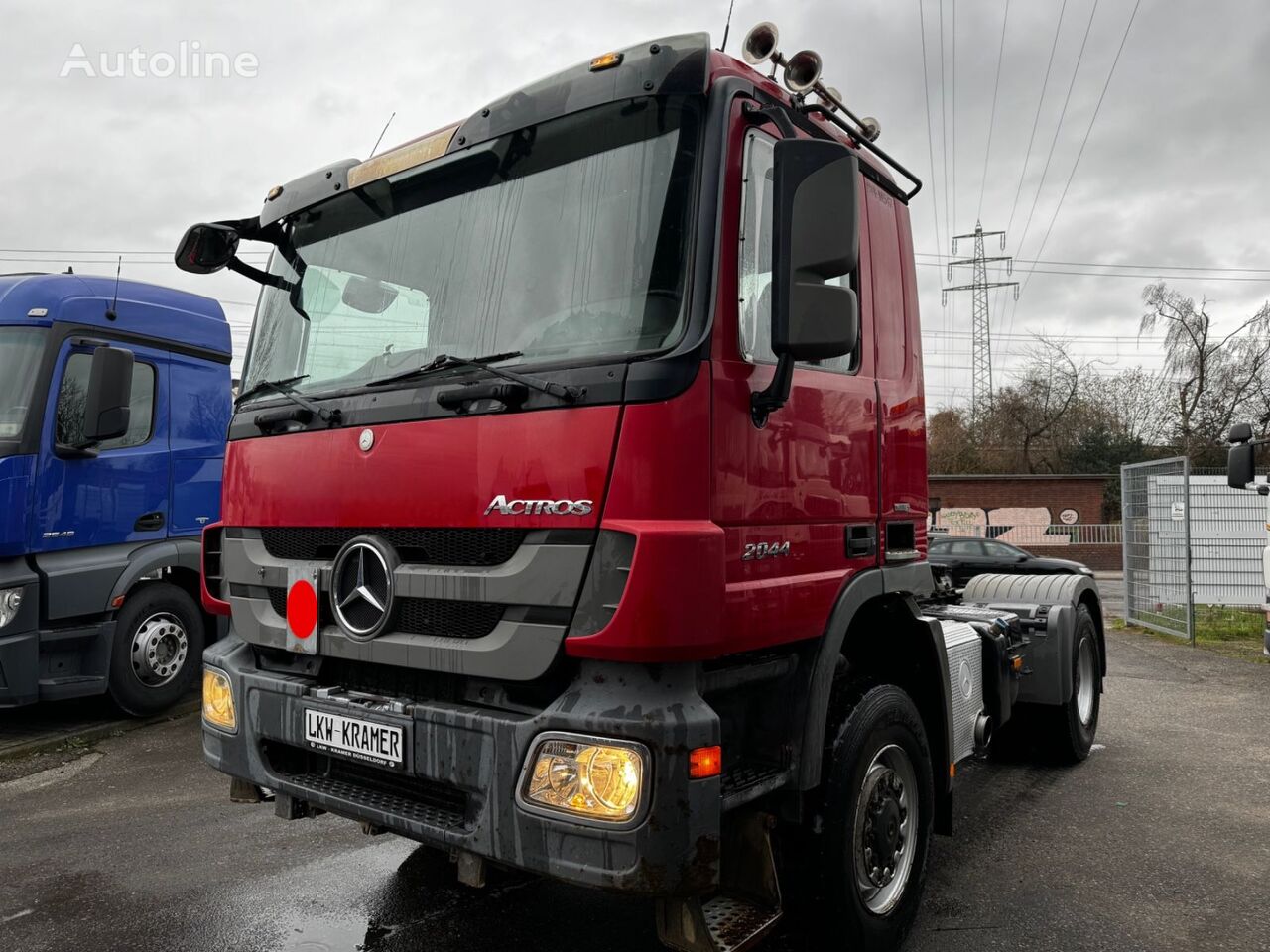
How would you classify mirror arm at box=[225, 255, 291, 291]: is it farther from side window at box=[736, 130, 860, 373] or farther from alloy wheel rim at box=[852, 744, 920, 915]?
alloy wheel rim at box=[852, 744, 920, 915]

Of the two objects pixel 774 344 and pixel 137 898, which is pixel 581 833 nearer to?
pixel 774 344

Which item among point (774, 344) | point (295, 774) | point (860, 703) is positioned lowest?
point (295, 774)

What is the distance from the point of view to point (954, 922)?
12.0 ft

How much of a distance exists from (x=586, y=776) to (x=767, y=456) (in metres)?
1.03

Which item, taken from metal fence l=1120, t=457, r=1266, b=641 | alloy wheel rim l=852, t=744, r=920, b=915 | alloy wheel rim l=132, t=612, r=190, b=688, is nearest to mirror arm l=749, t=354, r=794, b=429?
alloy wheel rim l=852, t=744, r=920, b=915

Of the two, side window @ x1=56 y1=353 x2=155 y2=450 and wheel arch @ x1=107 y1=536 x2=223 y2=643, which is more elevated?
side window @ x1=56 y1=353 x2=155 y2=450

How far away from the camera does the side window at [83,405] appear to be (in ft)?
20.7

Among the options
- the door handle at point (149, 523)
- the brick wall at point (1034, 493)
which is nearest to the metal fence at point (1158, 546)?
the door handle at point (149, 523)

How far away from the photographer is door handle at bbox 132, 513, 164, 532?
6863 millimetres

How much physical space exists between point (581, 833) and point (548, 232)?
1672 mm

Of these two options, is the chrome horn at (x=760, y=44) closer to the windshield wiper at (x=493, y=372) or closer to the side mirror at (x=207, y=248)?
the windshield wiper at (x=493, y=372)

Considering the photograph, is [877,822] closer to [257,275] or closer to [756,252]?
[756,252]

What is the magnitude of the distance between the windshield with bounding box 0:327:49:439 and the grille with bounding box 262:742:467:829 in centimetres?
423

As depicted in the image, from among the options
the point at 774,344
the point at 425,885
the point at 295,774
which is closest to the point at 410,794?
the point at 295,774
